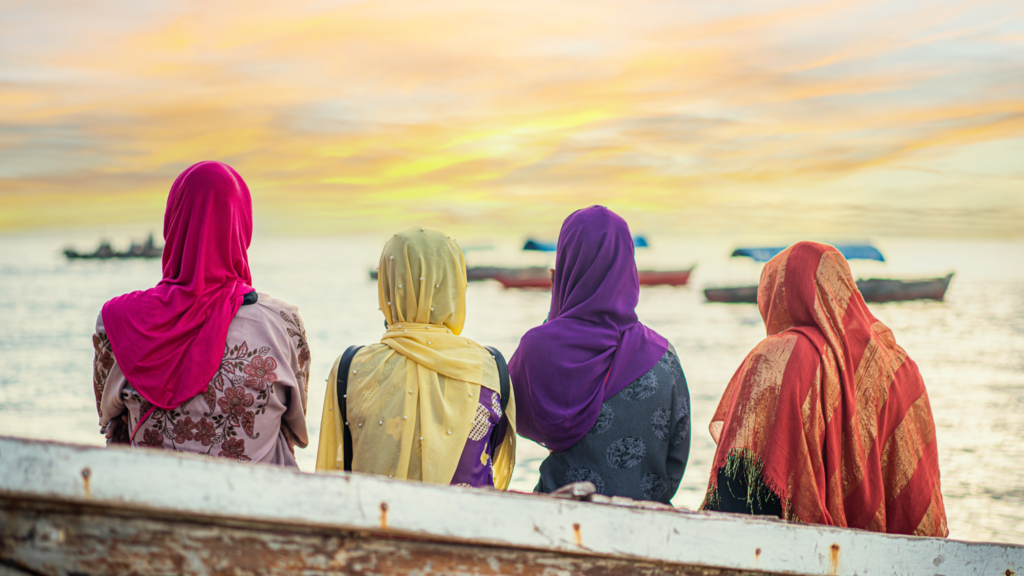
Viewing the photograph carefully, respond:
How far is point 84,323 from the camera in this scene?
26219 millimetres

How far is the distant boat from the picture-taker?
70.9 meters

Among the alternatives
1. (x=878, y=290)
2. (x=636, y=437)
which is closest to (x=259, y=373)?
(x=636, y=437)

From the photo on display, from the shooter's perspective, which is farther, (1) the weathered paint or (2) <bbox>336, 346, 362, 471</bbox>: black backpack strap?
(2) <bbox>336, 346, 362, 471</bbox>: black backpack strap

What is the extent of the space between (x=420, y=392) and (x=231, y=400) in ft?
1.79

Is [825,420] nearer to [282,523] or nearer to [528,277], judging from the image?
[282,523]

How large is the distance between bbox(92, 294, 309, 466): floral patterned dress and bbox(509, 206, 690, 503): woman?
0.73 meters

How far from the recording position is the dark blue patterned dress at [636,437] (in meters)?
2.24

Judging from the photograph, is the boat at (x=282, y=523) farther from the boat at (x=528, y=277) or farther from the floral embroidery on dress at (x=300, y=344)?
the boat at (x=528, y=277)

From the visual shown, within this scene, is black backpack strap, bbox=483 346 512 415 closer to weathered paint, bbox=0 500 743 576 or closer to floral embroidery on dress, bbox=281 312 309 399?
floral embroidery on dress, bbox=281 312 309 399

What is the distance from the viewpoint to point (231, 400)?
2.07m

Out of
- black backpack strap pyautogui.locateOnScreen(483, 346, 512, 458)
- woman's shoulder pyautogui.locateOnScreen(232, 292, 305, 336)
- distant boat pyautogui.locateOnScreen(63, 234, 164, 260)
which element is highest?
woman's shoulder pyautogui.locateOnScreen(232, 292, 305, 336)

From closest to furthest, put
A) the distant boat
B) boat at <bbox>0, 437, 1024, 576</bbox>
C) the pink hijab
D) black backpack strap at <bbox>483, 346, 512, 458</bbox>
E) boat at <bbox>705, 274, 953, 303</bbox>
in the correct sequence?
boat at <bbox>0, 437, 1024, 576</bbox> → the pink hijab → black backpack strap at <bbox>483, 346, 512, 458</bbox> → boat at <bbox>705, 274, 953, 303</bbox> → the distant boat

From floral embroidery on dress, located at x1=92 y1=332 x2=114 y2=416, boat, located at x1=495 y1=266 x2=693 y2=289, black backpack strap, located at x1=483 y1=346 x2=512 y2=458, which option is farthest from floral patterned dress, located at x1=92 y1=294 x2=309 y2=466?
boat, located at x1=495 y1=266 x2=693 y2=289

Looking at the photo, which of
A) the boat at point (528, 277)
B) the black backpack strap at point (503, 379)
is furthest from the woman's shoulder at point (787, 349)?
the boat at point (528, 277)
